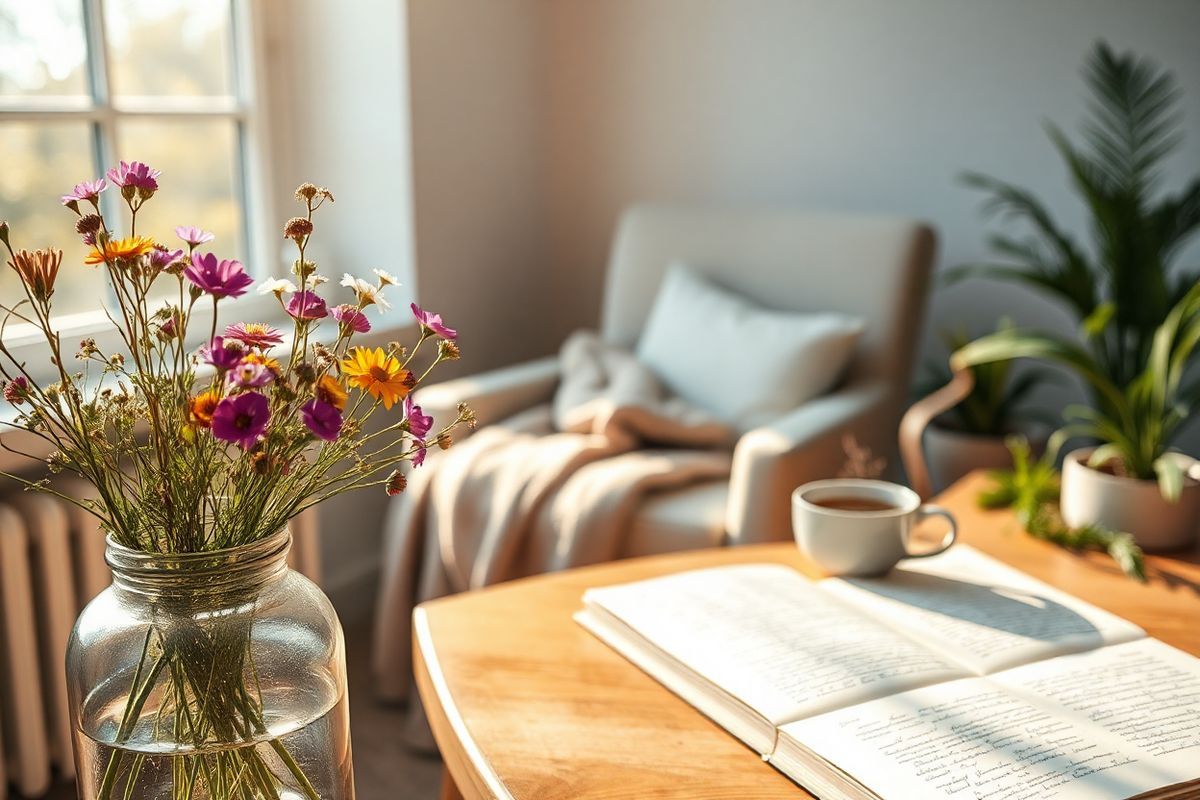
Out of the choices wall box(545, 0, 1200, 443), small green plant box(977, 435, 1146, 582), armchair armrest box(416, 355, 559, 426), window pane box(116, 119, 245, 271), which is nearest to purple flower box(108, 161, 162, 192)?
small green plant box(977, 435, 1146, 582)

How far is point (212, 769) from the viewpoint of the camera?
0.63 m

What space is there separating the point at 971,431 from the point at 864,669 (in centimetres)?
161

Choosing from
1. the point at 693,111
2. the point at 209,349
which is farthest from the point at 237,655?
the point at 693,111

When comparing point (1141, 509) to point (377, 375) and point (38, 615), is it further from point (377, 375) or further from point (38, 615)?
point (38, 615)

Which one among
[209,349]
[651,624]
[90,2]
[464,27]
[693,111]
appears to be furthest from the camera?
[693,111]

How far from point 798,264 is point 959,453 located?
525 millimetres

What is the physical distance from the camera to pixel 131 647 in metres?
0.64

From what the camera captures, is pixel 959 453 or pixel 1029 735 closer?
pixel 1029 735

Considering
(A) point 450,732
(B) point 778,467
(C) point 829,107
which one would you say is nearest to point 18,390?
(A) point 450,732

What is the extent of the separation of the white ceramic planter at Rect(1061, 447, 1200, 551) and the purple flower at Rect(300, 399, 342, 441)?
3.25 ft

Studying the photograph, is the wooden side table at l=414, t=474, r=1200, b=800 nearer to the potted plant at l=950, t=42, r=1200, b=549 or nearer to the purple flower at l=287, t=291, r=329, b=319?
the potted plant at l=950, t=42, r=1200, b=549

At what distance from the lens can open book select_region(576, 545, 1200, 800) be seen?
73 centimetres

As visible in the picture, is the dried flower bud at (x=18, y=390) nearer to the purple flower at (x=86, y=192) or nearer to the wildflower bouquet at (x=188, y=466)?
the wildflower bouquet at (x=188, y=466)

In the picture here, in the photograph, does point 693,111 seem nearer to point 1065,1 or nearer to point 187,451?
point 1065,1
